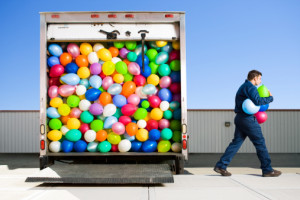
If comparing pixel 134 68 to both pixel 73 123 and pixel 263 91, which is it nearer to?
pixel 73 123

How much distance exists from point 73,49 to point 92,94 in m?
0.88

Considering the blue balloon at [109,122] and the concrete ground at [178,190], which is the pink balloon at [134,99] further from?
the concrete ground at [178,190]

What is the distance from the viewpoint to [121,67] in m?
5.03

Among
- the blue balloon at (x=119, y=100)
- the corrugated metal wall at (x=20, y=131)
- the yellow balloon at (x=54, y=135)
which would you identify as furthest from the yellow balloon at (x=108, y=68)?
the corrugated metal wall at (x=20, y=131)

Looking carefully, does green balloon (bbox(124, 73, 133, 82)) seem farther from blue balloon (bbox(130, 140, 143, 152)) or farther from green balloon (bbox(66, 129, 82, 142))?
green balloon (bbox(66, 129, 82, 142))

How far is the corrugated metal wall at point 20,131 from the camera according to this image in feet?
41.6

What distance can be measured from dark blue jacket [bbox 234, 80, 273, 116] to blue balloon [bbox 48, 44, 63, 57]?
316cm

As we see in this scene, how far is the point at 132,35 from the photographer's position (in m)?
4.83

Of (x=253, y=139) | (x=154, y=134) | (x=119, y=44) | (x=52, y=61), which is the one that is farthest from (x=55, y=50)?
(x=253, y=139)

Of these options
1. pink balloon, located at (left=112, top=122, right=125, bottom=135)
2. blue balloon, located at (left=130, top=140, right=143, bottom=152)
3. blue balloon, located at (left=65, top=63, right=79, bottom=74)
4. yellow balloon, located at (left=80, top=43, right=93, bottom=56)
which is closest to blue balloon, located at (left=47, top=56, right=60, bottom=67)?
blue balloon, located at (left=65, top=63, right=79, bottom=74)

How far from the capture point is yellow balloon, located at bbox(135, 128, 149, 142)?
4907 mm

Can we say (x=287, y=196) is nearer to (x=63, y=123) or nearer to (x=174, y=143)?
(x=174, y=143)

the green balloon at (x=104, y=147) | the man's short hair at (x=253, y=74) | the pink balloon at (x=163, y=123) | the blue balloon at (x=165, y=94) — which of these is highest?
the man's short hair at (x=253, y=74)

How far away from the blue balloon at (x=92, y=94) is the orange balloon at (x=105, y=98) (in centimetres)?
8
